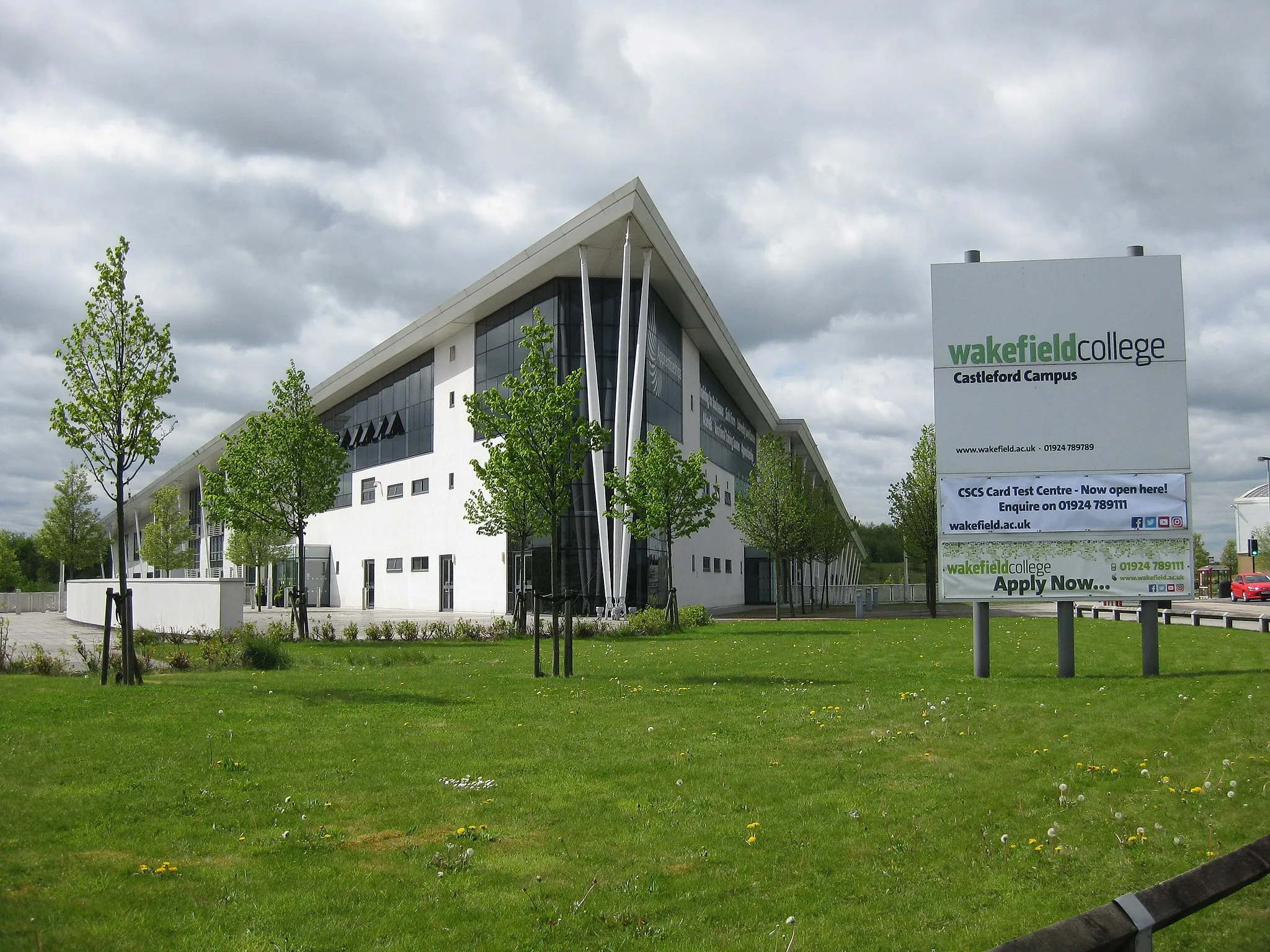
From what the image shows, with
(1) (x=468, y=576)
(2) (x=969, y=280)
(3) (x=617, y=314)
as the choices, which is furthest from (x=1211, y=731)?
(1) (x=468, y=576)

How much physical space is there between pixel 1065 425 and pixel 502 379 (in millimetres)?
30824

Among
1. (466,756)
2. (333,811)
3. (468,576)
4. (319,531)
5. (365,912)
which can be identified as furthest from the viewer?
(319,531)

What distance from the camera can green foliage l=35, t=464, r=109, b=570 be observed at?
224 feet

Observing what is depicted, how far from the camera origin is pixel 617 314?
41688 mm

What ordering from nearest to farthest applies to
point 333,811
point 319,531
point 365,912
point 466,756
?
1. point 365,912
2. point 333,811
3. point 466,756
4. point 319,531

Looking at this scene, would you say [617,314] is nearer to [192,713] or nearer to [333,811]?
[192,713]

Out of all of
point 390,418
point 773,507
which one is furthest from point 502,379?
point 773,507

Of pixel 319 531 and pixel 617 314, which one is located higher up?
pixel 617 314

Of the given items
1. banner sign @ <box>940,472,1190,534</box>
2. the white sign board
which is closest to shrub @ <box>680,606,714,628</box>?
banner sign @ <box>940,472,1190,534</box>

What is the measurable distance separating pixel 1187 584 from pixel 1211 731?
21.9ft

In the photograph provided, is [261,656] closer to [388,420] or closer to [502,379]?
[502,379]

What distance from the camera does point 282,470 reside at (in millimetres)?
30469

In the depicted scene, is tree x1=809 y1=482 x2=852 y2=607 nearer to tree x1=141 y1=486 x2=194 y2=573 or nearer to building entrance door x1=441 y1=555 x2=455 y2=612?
building entrance door x1=441 y1=555 x2=455 y2=612

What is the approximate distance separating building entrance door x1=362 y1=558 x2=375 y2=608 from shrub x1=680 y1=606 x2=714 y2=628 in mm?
25452
